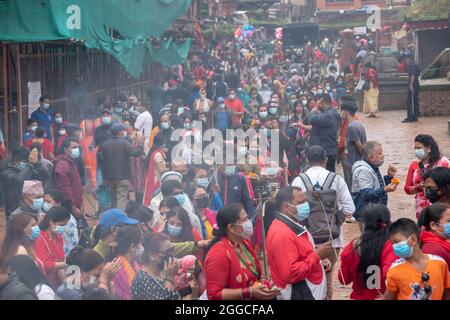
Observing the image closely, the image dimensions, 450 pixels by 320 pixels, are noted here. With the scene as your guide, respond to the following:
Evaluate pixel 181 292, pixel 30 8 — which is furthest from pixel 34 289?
pixel 30 8

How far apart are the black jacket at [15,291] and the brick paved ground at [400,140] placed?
6204 mm

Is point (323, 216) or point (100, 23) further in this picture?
point (100, 23)

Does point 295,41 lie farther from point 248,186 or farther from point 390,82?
point 248,186

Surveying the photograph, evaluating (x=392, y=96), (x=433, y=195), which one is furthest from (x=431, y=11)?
(x=433, y=195)

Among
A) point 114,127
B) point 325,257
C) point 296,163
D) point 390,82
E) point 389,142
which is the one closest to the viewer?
point 325,257

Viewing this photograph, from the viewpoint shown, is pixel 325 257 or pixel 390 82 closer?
pixel 325 257

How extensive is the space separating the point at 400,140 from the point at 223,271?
16.0m

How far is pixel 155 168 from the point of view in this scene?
1130cm

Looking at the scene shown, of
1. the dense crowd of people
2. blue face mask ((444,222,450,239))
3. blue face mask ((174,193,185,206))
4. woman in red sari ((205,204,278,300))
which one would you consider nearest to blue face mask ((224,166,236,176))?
the dense crowd of people

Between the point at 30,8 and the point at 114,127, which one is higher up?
the point at 30,8

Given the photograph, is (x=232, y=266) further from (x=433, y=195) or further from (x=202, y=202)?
(x=202, y=202)

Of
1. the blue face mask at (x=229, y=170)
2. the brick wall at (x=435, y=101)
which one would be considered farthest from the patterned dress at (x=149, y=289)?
the brick wall at (x=435, y=101)

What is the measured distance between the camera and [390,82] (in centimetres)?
2923
